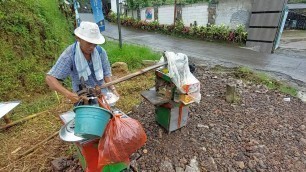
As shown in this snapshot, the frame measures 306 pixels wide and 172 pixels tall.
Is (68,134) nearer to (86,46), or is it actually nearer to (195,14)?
(86,46)

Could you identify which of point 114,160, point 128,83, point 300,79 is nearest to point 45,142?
point 114,160

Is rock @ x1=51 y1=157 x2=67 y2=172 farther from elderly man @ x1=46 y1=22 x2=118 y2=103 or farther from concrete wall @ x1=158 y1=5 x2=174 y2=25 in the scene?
concrete wall @ x1=158 y1=5 x2=174 y2=25

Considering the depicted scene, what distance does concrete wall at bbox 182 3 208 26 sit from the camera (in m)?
12.5

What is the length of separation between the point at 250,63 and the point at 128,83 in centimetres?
448

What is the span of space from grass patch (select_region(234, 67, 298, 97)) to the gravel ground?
0.51 m

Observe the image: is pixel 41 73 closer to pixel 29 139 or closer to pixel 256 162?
pixel 29 139

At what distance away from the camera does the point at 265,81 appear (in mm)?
5234

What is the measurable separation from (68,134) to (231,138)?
94.7 inches

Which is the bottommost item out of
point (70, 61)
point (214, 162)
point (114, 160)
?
point (214, 162)

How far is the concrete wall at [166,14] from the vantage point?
1498 centimetres

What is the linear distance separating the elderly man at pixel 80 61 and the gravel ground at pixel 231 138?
1255mm

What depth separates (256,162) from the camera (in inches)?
107

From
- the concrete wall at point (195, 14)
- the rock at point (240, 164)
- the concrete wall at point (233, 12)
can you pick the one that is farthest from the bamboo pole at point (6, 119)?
the concrete wall at point (195, 14)

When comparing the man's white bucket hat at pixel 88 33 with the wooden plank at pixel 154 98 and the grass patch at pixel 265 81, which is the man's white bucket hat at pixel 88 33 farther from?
the grass patch at pixel 265 81
